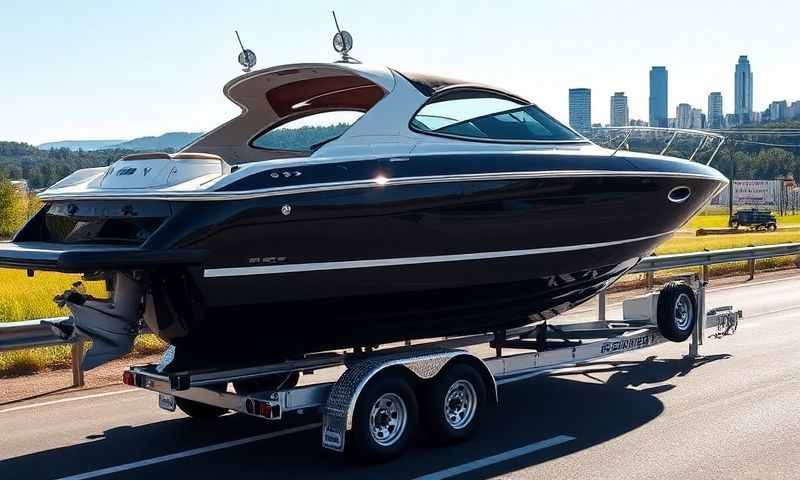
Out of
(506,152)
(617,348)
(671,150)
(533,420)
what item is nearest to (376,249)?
(506,152)

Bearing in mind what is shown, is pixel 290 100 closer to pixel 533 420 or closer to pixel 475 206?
pixel 475 206

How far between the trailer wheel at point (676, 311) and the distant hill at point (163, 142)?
4.83 m

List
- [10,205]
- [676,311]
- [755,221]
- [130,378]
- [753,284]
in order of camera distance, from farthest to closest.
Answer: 1. [10,205]
2. [755,221]
3. [753,284]
4. [676,311]
5. [130,378]

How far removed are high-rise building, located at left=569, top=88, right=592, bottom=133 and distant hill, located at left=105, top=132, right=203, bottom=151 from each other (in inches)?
139

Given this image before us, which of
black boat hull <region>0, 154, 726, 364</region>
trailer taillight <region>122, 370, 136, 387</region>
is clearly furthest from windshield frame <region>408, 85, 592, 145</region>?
trailer taillight <region>122, 370, 136, 387</region>

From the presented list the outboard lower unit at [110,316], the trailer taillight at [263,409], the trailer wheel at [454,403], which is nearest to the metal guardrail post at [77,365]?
Result: the outboard lower unit at [110,316]

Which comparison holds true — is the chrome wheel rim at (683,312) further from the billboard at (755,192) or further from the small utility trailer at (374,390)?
the billboard at (755,192)

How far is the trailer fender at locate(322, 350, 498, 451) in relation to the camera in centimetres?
650

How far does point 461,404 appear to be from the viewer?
734 cm

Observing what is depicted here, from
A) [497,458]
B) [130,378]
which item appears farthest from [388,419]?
[130,378]

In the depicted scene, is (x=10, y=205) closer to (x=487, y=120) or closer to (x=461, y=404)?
(x=487, y=120)

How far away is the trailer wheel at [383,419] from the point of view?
6.57m

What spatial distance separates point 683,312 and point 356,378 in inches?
187

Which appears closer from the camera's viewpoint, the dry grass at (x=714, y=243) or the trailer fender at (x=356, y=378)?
the trailer fender at (x=356, y=378)
